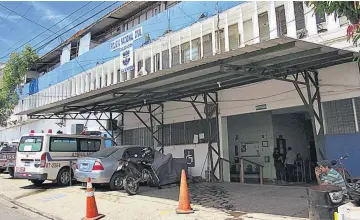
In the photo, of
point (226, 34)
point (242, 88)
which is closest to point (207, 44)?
point (226, 34)

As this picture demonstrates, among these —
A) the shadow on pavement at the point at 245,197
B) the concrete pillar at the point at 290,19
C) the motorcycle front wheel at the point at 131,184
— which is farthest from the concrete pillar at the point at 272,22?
the motorcycle front wheel at the point at 131,184

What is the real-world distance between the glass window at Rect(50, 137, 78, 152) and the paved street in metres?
3.01

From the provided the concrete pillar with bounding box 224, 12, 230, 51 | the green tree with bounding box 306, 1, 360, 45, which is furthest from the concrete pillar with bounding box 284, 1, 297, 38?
the green tree with bounding box 306, 1, 360, 45

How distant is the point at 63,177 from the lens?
44.4ft

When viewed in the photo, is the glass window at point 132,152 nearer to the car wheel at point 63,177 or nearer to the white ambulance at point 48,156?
the white ambulance at point 48,156

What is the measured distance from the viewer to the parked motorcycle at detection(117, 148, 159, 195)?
423 inches

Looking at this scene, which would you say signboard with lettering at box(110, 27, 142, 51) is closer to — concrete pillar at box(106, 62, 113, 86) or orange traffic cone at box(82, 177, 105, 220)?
concrete pillar at box(106, 62, 113, 86)

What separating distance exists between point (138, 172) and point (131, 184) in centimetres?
62

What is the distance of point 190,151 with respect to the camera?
15.0m

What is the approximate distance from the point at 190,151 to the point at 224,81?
14.6 ft

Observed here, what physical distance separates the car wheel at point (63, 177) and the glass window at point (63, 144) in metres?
0.85

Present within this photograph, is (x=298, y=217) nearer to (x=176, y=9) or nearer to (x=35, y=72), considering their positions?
(x=176, y=9)

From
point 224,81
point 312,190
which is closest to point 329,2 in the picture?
point 312,190

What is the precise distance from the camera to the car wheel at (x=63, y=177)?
13.3m
